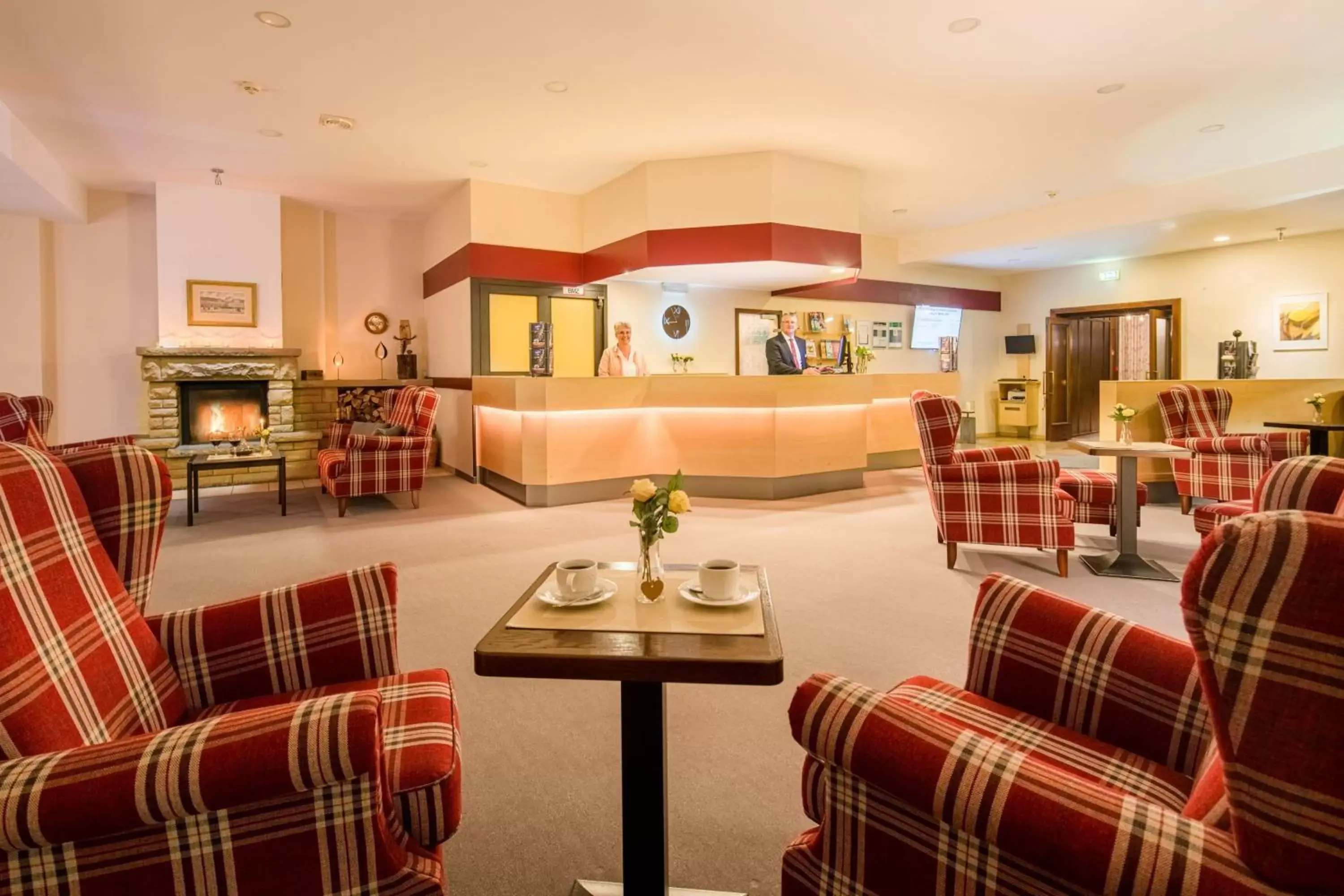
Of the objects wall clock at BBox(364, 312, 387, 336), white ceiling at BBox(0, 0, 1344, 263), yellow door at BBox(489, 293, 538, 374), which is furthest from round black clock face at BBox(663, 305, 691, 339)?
wall clock at BBox(364, 312, 387, 336)

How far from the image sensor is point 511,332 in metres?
8.31

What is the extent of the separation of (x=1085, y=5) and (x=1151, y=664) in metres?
4.41

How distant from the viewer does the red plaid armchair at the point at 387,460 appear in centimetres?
602

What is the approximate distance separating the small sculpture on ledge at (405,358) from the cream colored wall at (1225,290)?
9926 millimetres

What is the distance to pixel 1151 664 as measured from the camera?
1.44 metres

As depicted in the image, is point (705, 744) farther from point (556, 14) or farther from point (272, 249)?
point (272, 249)

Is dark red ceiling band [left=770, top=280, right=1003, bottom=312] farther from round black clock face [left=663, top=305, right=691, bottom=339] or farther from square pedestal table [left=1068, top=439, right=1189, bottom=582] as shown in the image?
square pedestal table [left=1068, top=439, right=1189, bottom=582]

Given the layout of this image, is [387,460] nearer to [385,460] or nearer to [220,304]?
[385,460]

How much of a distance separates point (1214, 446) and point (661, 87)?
5220 millimetres

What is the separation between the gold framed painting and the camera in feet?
25.5

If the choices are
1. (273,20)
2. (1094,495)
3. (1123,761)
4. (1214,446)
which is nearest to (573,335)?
(273,20)

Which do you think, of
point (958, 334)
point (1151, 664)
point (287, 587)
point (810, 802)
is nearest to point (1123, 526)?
point (1151, 664)

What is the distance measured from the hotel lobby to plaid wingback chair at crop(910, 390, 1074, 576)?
2 cm

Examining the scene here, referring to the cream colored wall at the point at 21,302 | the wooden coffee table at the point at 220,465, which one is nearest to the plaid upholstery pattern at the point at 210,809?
the wooden coffee table at the point at 220,465
